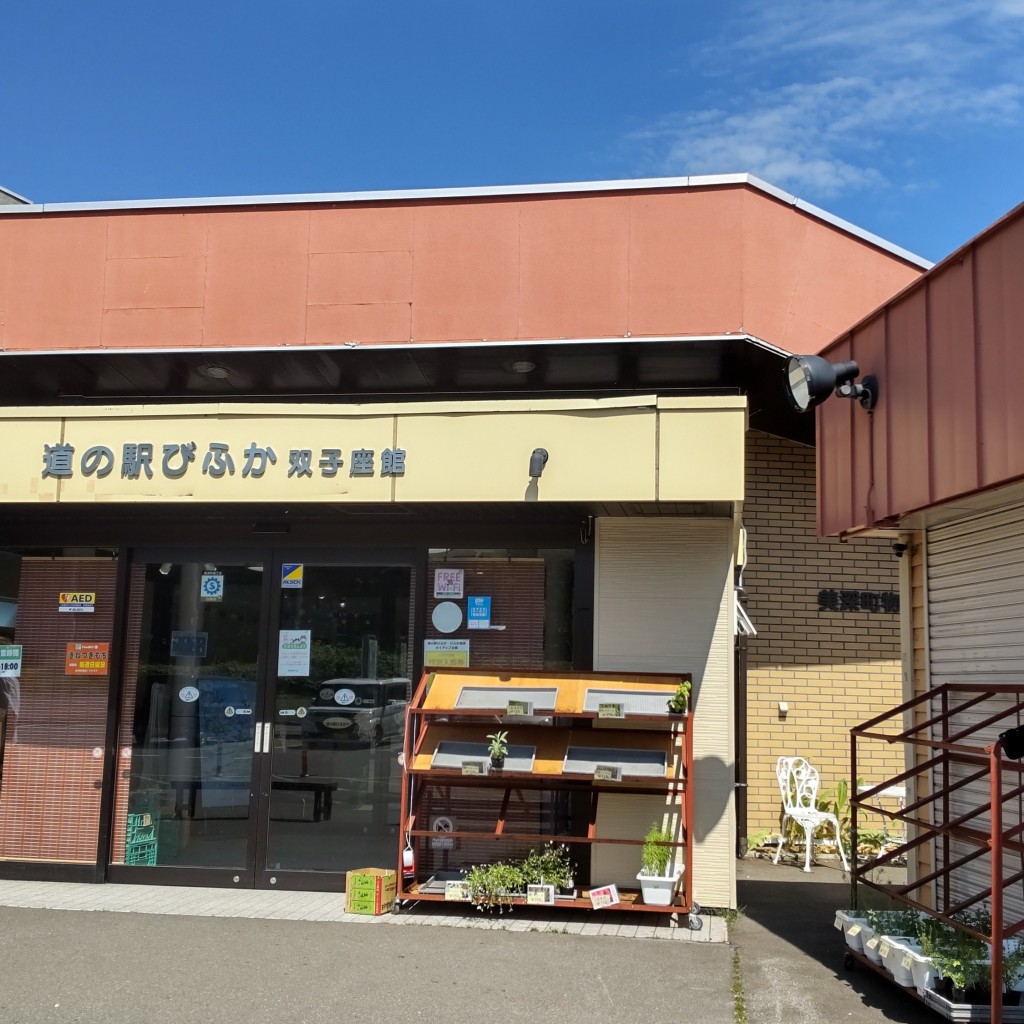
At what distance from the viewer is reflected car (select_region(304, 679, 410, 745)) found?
8.51 metres

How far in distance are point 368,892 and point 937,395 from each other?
196 inches

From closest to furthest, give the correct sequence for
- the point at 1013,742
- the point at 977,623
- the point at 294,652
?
1. the point at 1013,742
2. the point at 977,623
3. the point at 294,652

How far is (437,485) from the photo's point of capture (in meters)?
7.54

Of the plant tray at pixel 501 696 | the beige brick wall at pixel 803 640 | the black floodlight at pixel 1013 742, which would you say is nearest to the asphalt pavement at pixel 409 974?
the plant tray at pixel 501 696

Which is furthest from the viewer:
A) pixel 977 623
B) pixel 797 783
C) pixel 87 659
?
pixel 797 783

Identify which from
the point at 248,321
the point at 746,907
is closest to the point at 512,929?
the point at 746,907

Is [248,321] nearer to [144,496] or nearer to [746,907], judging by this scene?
[144,496]

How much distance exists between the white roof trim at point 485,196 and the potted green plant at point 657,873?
5114 millimetres

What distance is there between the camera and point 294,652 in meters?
8.66

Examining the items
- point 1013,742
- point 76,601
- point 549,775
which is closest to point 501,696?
point 549,775

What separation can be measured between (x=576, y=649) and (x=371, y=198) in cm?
419

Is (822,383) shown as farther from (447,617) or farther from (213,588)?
(213,588)

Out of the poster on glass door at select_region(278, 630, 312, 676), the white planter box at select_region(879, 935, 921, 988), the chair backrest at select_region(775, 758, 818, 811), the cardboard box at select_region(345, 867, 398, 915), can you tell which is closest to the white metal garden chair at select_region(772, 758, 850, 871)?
the chair backrest at select_region(775, 758, 818, 811)

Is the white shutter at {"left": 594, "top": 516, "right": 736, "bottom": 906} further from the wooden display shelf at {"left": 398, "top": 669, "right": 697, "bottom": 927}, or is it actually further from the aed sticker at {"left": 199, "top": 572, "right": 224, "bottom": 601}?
the aed sticker at {"left": 199, "top": 572, "right": 224, "bottom": 601}
